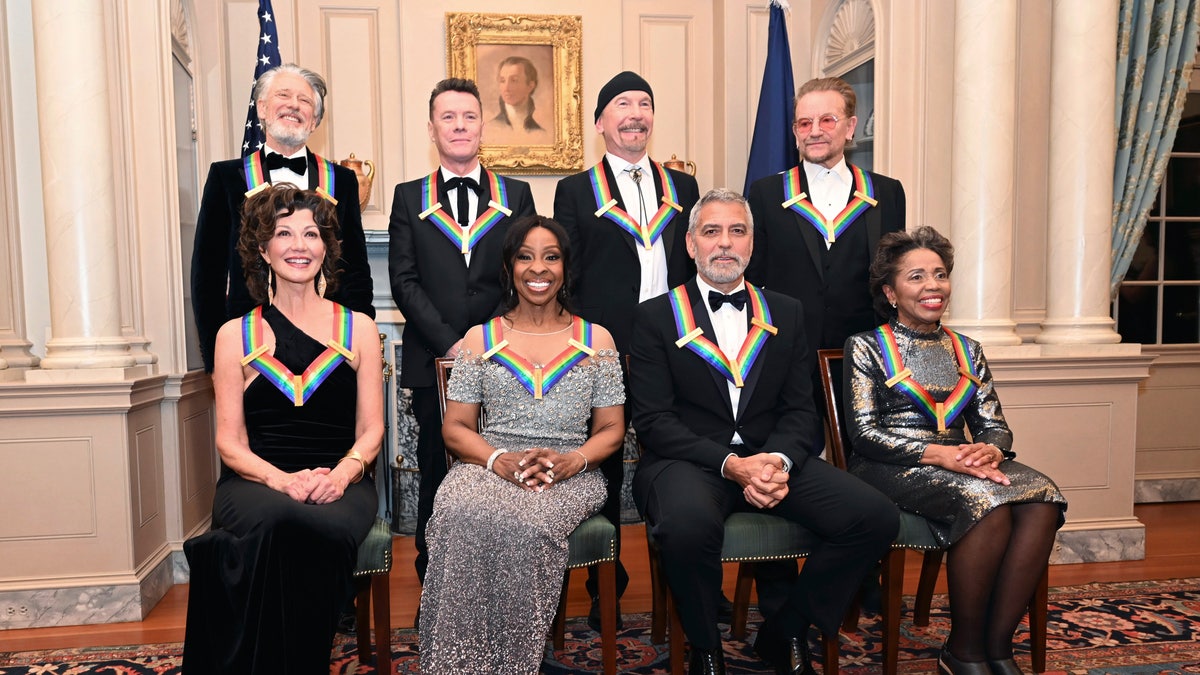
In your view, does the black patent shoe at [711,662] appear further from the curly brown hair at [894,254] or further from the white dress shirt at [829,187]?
the white dress shirt at [829,187]

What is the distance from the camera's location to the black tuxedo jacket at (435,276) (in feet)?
10.0

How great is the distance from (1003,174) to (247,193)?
10.2ft

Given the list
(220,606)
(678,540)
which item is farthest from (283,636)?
(678,540)

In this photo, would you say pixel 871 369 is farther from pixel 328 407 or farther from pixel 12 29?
pixel 12 29

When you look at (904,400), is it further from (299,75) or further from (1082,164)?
(299,75)

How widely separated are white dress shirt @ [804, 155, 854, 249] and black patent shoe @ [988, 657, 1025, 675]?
60.3 inches

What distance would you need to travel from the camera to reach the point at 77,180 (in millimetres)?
3445

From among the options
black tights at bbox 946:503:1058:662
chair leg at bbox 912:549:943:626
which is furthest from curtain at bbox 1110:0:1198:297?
black tights at bbox 946:503:1058:662

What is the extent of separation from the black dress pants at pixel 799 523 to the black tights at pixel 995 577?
0.78ft

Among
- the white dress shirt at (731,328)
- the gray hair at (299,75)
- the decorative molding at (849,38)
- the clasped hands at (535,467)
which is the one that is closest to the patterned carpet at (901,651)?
the clasped hands at (535,467)

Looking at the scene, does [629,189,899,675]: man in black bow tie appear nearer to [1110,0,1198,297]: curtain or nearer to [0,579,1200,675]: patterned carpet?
[0,579,1200,675]: patterned carpet

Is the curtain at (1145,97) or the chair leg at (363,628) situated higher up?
the curtain at (1145,97)

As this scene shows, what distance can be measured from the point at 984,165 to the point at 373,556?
10.1ft

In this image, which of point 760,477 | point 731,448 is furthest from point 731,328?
point 760,477
